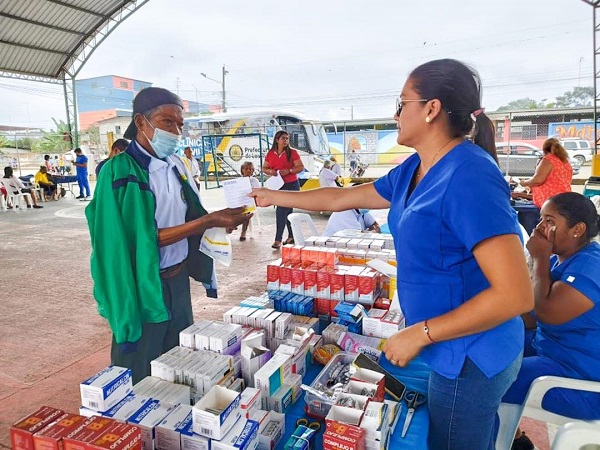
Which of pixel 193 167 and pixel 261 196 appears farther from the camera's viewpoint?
pixel 193 167

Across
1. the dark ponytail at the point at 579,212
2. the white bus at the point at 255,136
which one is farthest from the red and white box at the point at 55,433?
the white bus at the point at 255,136

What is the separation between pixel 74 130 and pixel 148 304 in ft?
63.0

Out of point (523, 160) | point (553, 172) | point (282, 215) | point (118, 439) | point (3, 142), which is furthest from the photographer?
point (3, 142)

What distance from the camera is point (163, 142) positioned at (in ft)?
6.59

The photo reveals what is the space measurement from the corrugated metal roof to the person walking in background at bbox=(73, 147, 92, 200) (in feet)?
12.2

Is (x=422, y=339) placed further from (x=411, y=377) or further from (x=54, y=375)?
(x=54, y=375)

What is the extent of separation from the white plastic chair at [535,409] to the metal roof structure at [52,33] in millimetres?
14973

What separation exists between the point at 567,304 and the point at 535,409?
50cm

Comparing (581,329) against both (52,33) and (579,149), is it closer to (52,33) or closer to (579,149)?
(52,33)

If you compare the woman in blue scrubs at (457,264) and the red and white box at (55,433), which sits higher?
the woman in blue scrubs at (457,264)

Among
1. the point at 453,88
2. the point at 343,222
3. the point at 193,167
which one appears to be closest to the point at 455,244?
the point at 453,88

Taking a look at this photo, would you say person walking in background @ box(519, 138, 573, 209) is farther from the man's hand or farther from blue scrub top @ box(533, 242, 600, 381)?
the man's hand

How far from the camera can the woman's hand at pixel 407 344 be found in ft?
3.81

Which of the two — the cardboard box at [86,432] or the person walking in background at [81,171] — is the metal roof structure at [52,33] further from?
the cardboard box at [86,432]
